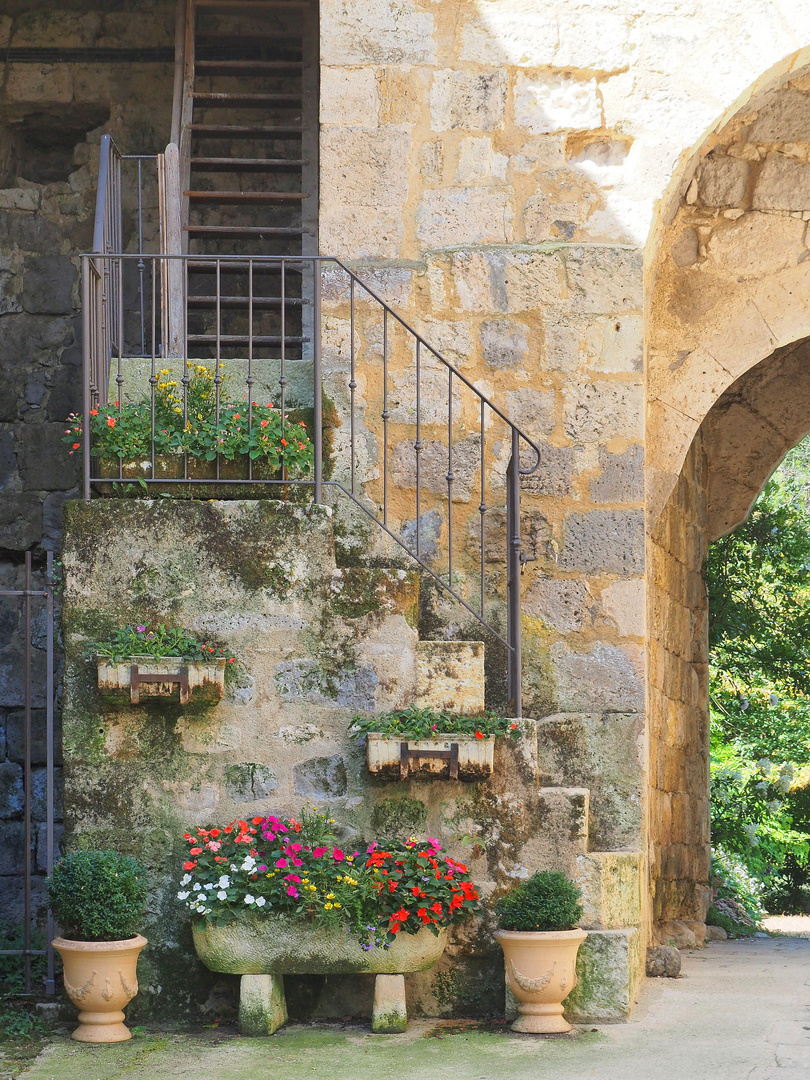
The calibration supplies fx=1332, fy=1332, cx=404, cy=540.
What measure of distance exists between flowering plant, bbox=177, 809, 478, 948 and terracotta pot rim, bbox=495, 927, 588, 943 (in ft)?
0.50

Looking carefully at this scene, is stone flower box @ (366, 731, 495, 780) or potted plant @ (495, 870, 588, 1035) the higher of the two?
stone flower box @ (366, 731, 495, 780)

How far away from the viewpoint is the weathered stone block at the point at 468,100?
16.9 ft

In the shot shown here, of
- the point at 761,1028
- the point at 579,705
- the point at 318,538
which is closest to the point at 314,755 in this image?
the point at 318,538

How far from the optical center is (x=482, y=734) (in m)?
4.32

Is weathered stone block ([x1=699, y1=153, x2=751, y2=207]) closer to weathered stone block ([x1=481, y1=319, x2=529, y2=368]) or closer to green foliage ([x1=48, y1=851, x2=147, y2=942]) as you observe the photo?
weathered stone block ([x1=481, y1=319, x2=529, y2=368])

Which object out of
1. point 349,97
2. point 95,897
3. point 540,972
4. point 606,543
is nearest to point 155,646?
point 95,897

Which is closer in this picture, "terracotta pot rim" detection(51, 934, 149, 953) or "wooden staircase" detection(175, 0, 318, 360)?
"terracotta pot rim" detection(51, 934, 149, 953)

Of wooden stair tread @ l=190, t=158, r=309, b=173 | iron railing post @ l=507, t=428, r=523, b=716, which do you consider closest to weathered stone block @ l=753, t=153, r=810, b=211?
iron railing post @ l=507, t=428, r=523, b=716

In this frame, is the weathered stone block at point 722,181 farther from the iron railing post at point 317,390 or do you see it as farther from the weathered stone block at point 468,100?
the iron railing post at point 317,390

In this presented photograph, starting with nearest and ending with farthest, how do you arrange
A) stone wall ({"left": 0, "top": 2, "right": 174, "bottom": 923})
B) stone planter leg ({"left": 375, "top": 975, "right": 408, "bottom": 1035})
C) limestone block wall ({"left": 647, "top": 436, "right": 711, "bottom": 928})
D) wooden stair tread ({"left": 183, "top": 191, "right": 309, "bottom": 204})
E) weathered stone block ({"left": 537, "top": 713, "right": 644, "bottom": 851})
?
stone planter leg ({"left": 375, "top": 975, "right": 408, "bottom": 1035}), weathered stone block ({"left": 537, "top": 713, "right": 644, "bottom": 851}), limestone block wall ({"left": 647, "top": 436, "right": 711, "bottom": 928}), wooden stair tread ({"left": 183, "top": 191, "right": 309, "bottom": 204}), stone wall ({"left": 0, "top": 2, "right": 174, "bottom": 923})

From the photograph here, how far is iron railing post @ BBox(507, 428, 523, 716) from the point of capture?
4699 millimetres

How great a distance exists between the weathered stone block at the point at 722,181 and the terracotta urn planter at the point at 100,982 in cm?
370

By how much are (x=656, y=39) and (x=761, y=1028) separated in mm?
3580

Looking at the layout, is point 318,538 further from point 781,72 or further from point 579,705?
point 781,72
